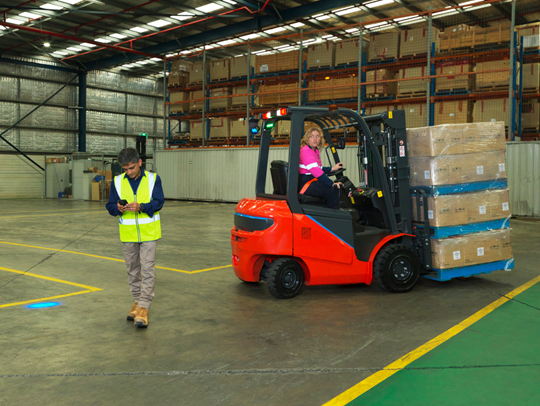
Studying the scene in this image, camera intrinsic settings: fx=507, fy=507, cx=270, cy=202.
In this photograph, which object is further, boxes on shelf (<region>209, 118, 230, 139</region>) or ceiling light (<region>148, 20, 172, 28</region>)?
ceiling light (<region>148, 20, 172, 28</region>)

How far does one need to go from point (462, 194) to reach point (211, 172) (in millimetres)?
16414

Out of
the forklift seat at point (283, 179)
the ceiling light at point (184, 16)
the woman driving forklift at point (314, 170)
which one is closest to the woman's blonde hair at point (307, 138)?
the woman driving forklift at point (314, 170)

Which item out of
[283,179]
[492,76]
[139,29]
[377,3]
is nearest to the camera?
[283,179]

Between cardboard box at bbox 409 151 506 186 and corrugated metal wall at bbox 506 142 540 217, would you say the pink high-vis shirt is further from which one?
corrugated metal wall at bbox 506 142 540 217

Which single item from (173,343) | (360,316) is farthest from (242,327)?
(360,316)

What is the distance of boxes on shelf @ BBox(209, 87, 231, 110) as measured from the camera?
2062 centimetres

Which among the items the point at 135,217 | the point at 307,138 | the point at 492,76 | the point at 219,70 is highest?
the point at 219,70

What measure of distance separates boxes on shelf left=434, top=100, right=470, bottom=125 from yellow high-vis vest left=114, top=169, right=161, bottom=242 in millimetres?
12163

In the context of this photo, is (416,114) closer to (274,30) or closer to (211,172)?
(274,30)

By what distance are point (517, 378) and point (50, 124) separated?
27.4 metres

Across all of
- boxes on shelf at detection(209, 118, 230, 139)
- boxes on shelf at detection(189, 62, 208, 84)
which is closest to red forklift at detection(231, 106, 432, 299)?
boxes on shelf at detection(209, 118, 230, 139)

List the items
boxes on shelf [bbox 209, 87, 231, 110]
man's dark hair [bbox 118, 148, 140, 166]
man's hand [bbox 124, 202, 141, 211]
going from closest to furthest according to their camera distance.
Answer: man's hand [bbox 124, 202, 141, 211], man's dark hair [bbox 118, 148, 140, 166], boxes on shelf [bbox 209, 87, 231, 110]

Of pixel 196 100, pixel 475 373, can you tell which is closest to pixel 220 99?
pixel 196 100

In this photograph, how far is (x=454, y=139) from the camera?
18.7ft
